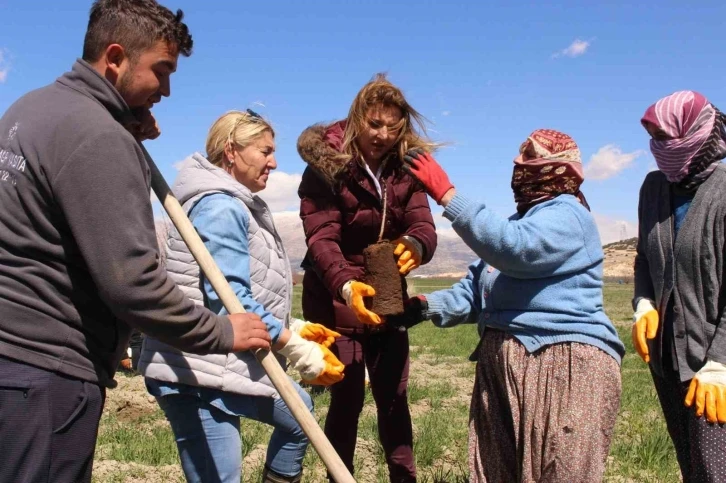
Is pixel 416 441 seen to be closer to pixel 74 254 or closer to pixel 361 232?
pixel 361 232

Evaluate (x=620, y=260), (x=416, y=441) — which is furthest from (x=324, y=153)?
(x=620, y=260)

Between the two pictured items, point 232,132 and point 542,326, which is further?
point 232,132

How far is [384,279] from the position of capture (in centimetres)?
323

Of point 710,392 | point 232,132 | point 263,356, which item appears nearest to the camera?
point 263,356

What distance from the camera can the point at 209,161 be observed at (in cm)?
296

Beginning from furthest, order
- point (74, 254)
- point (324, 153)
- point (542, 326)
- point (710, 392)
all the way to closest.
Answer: point (324, 153)
point (542, 326)
point (710, 392)
point (74, 254)

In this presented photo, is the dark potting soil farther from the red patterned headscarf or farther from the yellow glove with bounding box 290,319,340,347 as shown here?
the red patterned headscarf

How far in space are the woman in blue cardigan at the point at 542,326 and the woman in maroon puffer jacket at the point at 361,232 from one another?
1.95 feet

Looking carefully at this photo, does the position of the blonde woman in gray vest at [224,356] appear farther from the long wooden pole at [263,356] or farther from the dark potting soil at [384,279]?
the dark potting soil at [384,279]

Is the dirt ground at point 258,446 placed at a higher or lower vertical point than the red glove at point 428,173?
lower

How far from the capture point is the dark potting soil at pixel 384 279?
323 centimetres

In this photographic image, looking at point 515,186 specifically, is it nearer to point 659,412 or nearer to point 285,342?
point 285,342

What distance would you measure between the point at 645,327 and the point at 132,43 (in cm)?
236

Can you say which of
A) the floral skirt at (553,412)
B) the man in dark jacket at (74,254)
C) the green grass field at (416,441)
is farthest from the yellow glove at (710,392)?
the man in dark jacket at (74,254)
